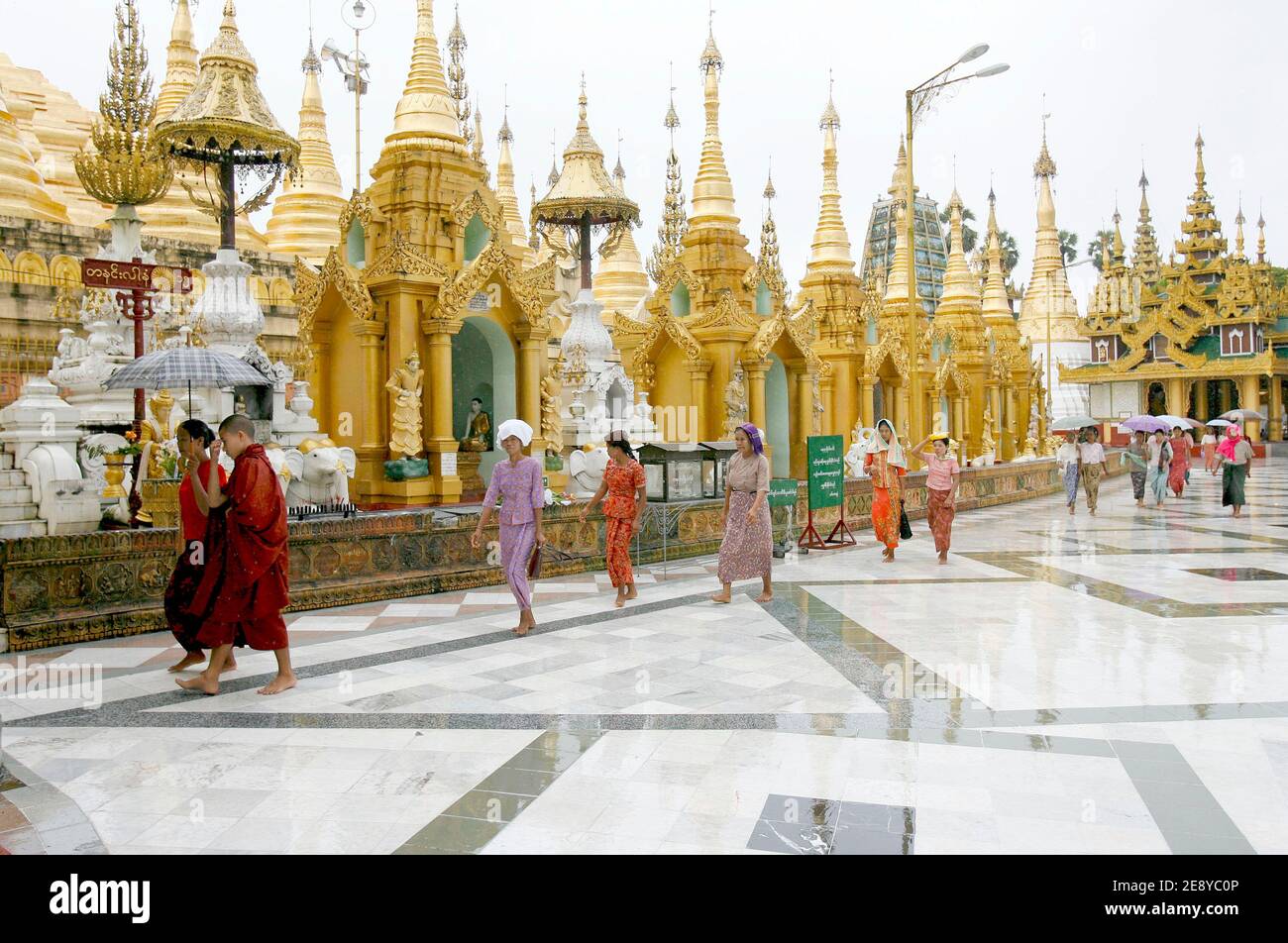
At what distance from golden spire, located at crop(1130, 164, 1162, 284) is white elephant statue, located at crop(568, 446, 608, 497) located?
151 ft

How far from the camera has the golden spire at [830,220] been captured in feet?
76.9

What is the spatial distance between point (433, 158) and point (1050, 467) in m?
19.4

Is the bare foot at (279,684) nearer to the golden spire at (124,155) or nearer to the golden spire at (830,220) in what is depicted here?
the golden spire at (124,155)

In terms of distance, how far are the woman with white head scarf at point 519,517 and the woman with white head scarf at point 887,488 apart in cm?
606

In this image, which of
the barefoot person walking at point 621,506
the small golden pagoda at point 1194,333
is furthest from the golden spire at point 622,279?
the small golden pagoda at point 1194,333

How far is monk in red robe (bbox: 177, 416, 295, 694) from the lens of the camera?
19.8 feet

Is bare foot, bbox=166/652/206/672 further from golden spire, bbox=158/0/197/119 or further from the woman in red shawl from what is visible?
the woman in red shawl

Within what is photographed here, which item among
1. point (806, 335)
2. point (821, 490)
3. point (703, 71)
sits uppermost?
point (703, 71)

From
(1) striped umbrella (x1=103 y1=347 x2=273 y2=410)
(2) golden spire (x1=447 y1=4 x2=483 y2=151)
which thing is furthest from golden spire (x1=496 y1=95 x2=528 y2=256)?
(1) striped umbrella (x1=103 y1=347 x2=273 y2=410)

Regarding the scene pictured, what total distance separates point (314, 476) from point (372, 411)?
3.18 metres

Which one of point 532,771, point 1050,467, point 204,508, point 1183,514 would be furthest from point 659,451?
point 1050,467

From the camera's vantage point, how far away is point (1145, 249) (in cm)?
5369

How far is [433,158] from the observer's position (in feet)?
46.8
